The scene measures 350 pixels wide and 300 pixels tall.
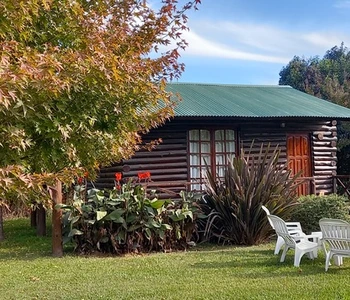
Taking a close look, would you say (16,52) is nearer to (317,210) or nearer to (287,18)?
(317,210)

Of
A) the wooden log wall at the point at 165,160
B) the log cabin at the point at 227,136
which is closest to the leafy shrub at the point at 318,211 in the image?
the log cabin at the point at 227,136

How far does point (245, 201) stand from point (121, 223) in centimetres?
264

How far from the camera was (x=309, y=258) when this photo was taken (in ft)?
28.6

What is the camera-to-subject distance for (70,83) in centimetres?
425

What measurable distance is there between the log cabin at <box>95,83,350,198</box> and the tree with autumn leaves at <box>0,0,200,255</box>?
6.29 meters

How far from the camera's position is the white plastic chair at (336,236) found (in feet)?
24.4


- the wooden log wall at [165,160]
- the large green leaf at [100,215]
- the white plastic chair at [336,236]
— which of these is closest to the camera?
the white plastic chair at [336,236]

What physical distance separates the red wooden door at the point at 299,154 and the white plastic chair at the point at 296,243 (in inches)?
306

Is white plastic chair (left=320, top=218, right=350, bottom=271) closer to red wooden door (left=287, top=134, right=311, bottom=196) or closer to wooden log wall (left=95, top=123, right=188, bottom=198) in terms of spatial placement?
wooden log wall (left=95, top=123, right=188, bottom=198)

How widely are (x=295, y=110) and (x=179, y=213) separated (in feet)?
22.5

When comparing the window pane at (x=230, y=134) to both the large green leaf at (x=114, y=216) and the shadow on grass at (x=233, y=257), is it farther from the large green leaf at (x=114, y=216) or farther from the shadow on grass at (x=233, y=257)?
the large green leaf at (x=114, y=216)

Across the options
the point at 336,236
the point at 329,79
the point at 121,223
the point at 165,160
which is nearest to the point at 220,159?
the point at 165,160

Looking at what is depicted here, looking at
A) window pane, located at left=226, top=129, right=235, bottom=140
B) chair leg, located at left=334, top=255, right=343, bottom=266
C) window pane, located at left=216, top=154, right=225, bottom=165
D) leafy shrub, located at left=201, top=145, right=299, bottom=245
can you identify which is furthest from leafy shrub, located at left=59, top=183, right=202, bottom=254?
window pane, located at left=226, top=129, right=235, bottom=140

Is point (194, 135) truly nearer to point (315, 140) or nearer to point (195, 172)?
point (195, 172)
